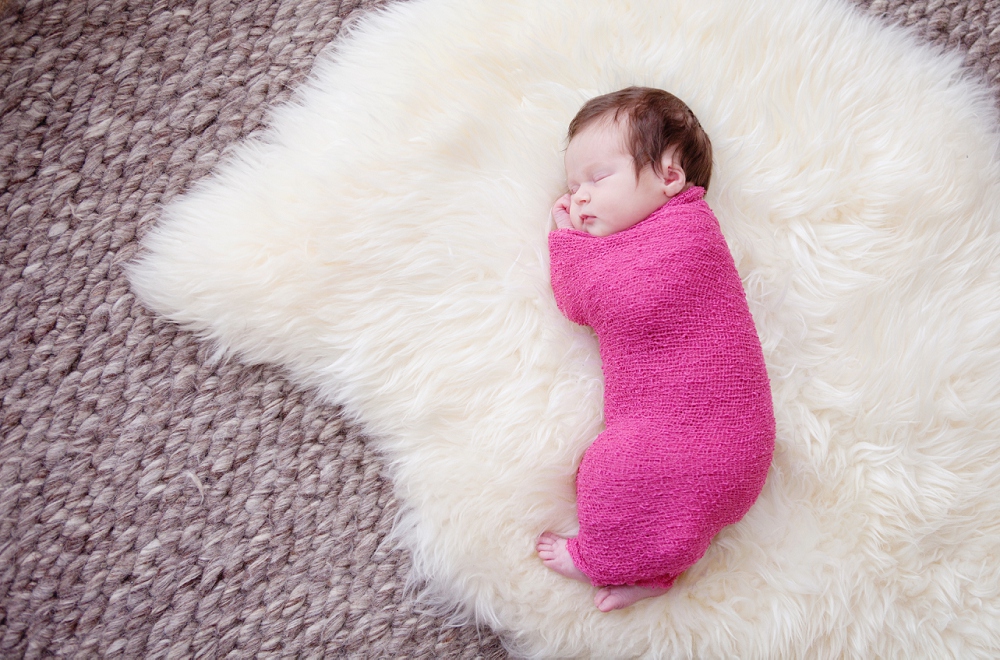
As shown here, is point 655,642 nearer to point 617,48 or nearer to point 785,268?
point 785,268

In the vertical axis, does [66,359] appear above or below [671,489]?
Answer: below

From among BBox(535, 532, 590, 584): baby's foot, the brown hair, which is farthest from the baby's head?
BBox(535, 532, 590, 584): baby's foot

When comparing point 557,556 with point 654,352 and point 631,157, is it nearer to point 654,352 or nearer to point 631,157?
point 654,352

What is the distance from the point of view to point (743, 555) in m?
0.93

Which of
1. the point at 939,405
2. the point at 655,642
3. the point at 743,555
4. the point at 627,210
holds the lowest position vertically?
the point at 655,642

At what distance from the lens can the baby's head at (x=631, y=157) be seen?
913mm

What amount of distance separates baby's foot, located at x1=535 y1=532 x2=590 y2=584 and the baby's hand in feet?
1.43

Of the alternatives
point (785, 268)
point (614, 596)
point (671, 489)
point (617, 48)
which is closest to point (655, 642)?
point (614, 596)

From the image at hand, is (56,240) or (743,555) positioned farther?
(56,240)

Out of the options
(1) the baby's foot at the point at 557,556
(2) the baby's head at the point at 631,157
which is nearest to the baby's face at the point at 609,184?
(2) the baby's head at the point at 631,157

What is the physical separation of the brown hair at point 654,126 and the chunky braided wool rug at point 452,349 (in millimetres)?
59

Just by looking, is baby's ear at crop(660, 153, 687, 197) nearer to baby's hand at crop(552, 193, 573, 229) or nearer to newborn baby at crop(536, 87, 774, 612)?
newborn baby at crop(536, 87, 774, 612)

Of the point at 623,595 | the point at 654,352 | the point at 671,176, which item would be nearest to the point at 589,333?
the point at 654,352

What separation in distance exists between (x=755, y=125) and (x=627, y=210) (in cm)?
25
